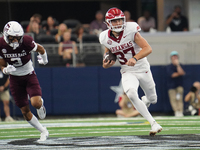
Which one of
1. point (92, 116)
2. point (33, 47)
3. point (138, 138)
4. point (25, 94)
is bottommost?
point (92, 116)

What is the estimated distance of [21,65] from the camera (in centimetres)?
611

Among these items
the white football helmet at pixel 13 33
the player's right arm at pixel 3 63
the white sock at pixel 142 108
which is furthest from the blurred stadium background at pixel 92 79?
the white sock at pixel 142 108

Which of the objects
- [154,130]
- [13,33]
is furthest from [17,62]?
[154,130]

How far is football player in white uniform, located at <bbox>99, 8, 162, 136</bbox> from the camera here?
5.76 m

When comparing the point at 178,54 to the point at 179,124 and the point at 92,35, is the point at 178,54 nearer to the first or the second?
the point at 92,35

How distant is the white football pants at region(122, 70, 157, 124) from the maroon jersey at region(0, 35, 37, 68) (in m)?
1.45

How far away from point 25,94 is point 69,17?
10450 mm

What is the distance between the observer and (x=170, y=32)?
41.2 feet

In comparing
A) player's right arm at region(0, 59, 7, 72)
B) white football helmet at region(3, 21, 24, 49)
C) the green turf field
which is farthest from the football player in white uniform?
player's right arm at region(0, 59, 7, 72)

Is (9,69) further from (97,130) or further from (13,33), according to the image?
(97,130)

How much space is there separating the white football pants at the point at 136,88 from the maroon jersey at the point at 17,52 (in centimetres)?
145

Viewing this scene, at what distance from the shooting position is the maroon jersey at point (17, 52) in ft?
19.4

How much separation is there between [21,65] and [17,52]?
0.25 metres

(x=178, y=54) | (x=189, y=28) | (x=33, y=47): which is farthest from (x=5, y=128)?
(x=189, y=28)
